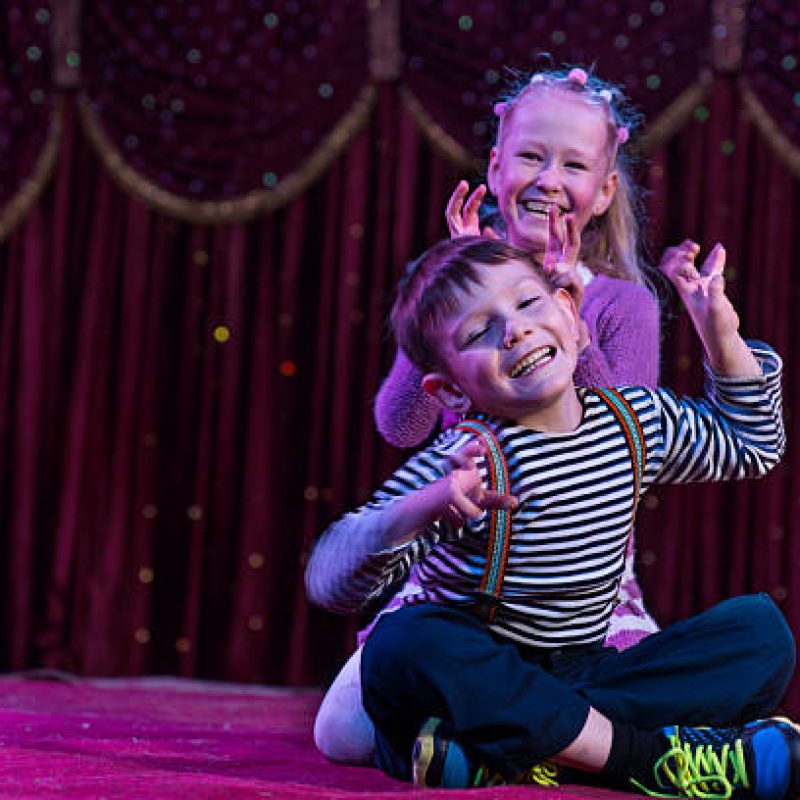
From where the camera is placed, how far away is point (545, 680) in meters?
1.20

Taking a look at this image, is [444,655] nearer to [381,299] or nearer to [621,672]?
[621,672]

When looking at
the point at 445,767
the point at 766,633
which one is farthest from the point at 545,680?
the point at 766,633

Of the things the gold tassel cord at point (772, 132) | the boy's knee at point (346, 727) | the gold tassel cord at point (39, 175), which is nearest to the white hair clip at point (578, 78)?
the boy's knee at point (346, 727)

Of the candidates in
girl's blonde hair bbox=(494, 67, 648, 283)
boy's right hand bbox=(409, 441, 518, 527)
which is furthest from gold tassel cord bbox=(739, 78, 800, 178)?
boy's right hand bbox=(409, 441, 518, 527)

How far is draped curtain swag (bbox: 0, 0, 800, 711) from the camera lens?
10.1ft

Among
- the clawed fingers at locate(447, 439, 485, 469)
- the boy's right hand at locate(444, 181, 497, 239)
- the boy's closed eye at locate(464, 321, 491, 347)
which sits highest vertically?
the boy's right hand at locate(444, 181, 497, 239)

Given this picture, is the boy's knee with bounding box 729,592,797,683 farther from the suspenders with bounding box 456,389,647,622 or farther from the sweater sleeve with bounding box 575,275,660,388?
the sweater sleeve with bounding box 575,275,660,388

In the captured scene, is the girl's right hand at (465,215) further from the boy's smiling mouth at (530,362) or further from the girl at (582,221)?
the boy's smiling mouth at (530,362)

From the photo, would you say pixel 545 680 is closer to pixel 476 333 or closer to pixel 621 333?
pixel 476 333

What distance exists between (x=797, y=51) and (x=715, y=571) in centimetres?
118

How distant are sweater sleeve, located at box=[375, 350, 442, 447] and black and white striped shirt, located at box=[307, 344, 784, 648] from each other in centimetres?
33

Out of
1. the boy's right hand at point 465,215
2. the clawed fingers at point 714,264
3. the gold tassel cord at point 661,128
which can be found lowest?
the clawed fingers at point 714,264

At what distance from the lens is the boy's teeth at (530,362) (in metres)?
1.31

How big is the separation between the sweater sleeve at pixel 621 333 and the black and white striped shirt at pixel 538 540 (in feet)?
0.95
